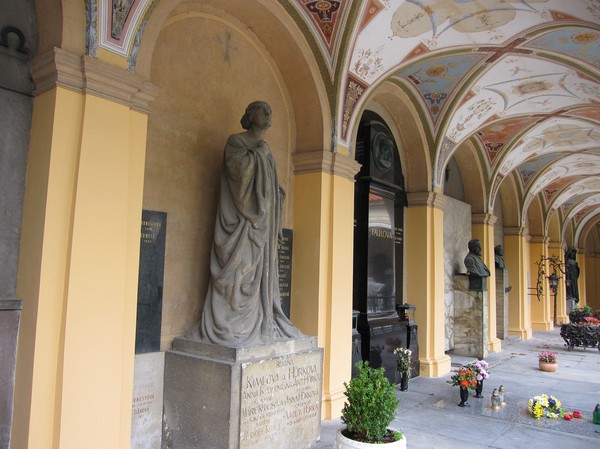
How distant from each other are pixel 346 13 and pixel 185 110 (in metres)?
2.18

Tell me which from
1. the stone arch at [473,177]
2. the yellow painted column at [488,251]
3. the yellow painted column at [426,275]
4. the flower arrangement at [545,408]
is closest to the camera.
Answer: the flower arrangement at [545,408]

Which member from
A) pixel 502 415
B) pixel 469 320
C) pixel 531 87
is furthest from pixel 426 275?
pixel 531 87

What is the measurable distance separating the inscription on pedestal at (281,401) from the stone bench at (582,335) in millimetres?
9901

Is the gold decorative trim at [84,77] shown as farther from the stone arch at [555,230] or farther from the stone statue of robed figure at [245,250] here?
the stone arch at [555,230]

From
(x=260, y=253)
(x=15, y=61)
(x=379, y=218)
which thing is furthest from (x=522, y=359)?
(x=15, y=61)

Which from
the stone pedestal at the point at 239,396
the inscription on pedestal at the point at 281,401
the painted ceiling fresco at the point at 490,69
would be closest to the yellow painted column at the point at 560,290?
the painted ceiling fresco at the point at 490,69

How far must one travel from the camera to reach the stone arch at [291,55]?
5188mm

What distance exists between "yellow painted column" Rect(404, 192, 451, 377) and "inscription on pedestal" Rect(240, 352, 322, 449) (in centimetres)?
399

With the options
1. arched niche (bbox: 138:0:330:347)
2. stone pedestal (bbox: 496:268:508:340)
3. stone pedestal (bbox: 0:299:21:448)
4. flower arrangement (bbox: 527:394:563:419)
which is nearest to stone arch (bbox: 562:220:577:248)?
stone pedestal (bbox: 496:268:508:340)

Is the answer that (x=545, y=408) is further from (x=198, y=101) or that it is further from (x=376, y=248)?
(x=198, y=101)

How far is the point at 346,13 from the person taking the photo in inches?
217

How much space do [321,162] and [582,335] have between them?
974 cm

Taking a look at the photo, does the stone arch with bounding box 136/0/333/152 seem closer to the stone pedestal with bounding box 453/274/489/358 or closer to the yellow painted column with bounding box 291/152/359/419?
the yellow painted column with bounding box 291/152/359/419

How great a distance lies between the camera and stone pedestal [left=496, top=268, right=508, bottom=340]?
496 inches
